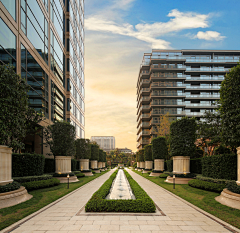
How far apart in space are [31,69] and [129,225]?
2108 cm

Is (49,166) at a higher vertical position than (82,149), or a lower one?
lower

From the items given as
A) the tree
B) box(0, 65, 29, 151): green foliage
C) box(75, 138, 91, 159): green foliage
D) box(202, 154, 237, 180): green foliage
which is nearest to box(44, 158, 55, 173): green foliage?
box(75, 138, 91, 159): green foliage

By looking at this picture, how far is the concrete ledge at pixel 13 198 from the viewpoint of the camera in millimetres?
10125

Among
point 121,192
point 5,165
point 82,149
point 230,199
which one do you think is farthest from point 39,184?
point 82,149

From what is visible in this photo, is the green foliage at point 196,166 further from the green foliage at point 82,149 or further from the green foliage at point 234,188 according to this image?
the green foliage at point 82,149

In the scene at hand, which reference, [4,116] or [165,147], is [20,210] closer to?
[4,116]

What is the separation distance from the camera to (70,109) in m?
39.7

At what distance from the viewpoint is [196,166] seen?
22.1m

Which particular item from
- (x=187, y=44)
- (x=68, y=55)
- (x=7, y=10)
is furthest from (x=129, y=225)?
(x=187, y=44)

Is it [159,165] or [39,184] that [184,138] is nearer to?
[159,165]

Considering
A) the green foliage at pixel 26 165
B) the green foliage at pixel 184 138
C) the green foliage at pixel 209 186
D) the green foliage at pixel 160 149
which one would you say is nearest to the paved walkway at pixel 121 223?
the green foliage at pixel 209 186

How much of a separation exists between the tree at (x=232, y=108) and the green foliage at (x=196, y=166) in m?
9.69

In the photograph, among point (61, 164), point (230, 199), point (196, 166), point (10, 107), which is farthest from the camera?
point (61, 164)

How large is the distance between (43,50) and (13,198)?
21.6m
